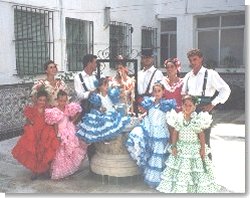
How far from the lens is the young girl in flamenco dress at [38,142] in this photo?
3527 mm

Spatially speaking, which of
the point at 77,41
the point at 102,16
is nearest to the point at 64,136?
the point at 77,41

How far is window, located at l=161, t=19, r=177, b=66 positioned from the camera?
5672mm

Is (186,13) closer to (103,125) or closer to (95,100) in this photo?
(95,100)

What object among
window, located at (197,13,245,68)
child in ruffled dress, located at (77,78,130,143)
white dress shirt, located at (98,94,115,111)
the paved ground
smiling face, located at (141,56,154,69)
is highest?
window, located at (197,13,245,68)

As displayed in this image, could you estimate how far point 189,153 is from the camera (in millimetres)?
3100

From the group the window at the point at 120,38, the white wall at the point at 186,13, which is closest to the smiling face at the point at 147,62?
the white wall at the point at 186,13

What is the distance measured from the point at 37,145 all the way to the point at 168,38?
3174 millimetres

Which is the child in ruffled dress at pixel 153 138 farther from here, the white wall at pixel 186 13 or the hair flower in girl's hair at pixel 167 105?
the white wall at pixel 186 13

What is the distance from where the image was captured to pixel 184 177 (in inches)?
122

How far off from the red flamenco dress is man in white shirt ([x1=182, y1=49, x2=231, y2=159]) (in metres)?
1.26

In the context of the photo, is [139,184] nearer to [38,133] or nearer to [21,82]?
[38,133]

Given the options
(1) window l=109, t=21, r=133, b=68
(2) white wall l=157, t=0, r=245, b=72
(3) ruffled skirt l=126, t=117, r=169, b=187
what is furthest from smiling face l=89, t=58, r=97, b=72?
Answer: (1) window l=109, t=21, r=133, b=68

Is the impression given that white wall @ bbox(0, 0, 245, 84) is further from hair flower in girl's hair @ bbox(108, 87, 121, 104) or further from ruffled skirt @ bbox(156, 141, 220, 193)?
ruffled skirt @ bbox(156, 141, 220, 193)

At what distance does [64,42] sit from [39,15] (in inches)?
19.1
